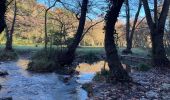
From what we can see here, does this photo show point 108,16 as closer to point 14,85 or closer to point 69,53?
point 14,85

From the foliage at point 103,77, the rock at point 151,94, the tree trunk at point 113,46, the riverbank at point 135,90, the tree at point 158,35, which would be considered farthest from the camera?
the tree at point 158,35

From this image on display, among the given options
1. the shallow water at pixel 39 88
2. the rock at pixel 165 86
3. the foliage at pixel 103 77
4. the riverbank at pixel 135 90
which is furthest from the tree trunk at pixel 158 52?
the rock at pixel 165 86

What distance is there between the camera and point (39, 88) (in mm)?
18094

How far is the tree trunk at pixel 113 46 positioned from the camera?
1622cm

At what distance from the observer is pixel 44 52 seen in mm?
29938

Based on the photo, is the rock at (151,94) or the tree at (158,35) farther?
the tree at (158,35)

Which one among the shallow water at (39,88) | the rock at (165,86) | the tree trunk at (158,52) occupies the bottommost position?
the shallow water at (39,88)

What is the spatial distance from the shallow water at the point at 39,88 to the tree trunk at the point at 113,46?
1558 mm

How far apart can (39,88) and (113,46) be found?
393 centimetres

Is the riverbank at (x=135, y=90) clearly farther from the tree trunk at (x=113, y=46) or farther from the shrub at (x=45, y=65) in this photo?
the shrub at (x=45, y=65)

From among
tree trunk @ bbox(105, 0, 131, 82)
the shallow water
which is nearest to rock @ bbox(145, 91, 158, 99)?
tree trunk @ bbox(105, 0, 131, 82)

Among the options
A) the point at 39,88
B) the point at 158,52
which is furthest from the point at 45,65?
the point at 39,88

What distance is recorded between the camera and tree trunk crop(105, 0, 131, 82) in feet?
53.2

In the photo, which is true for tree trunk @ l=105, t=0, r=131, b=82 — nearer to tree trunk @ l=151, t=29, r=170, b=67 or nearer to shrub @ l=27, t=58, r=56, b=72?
tree trunk @ l=151, t=29, r=170, b=67
